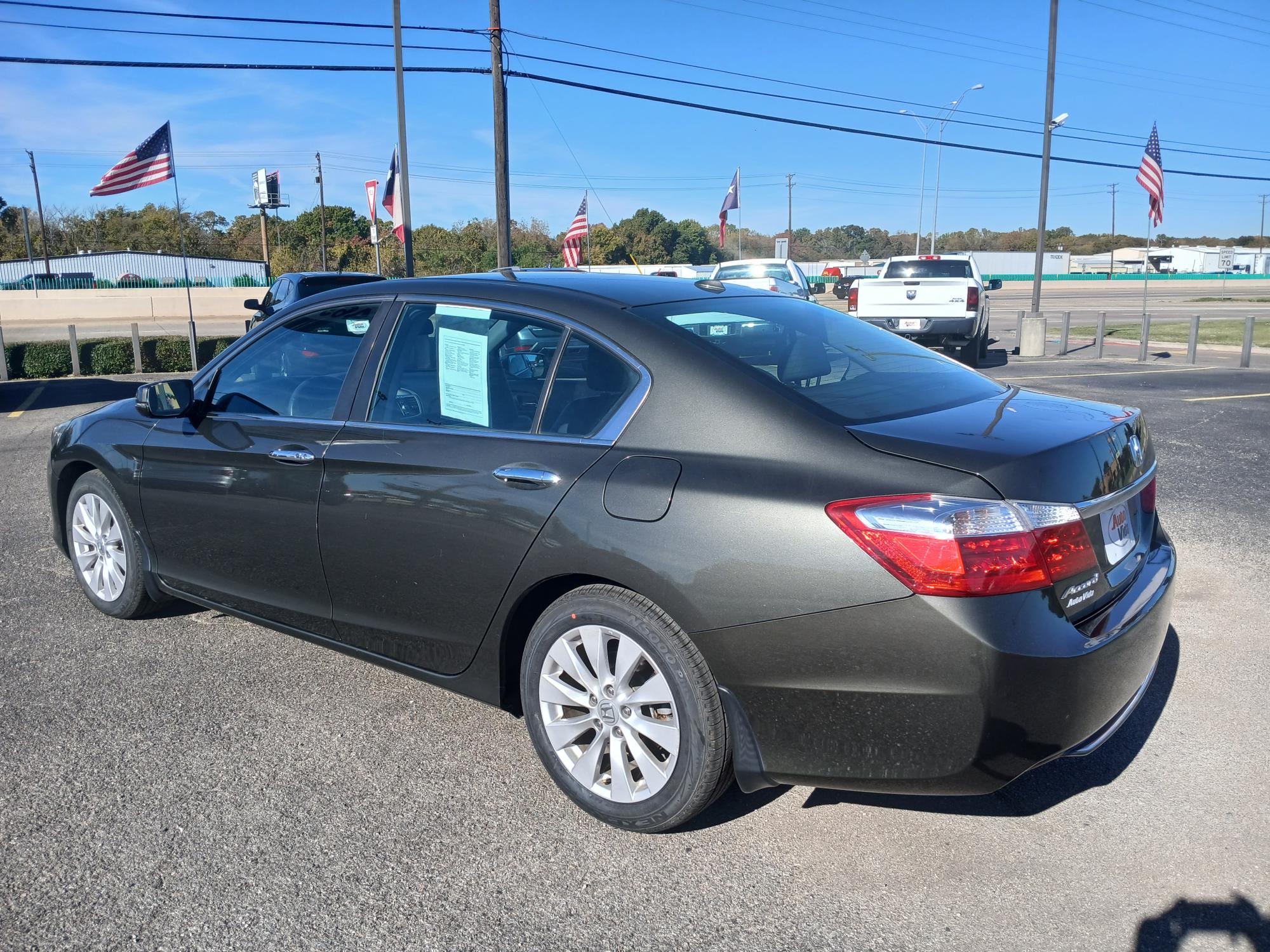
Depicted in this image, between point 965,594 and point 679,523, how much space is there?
2.52ft

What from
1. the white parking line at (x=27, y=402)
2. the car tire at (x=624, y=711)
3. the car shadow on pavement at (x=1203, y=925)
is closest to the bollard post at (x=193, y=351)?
the white parking line at (x=27, y=402)

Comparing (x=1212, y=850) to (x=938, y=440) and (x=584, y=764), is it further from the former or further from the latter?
(x=584, y=764)

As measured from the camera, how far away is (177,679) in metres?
4.15

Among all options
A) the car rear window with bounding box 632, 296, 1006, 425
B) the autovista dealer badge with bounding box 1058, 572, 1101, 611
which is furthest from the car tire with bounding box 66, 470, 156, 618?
the autovista dealer badge with bounding box 1058, 572, 1101, 611

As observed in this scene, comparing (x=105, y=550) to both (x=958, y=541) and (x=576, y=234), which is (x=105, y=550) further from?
(x=576, y=234)

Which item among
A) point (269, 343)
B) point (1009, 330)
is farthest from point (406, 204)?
point (269, 343)

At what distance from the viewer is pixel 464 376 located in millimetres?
3498

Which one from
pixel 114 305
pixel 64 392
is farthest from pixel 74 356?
pixel 114 305

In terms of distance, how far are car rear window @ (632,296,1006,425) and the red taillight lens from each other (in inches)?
22.7

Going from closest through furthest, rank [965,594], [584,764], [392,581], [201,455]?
[965,594], [584,764], [392,581], [201,455]

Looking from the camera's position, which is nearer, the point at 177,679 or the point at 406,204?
the point at 177,679

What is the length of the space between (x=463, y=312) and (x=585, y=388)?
2.28ft

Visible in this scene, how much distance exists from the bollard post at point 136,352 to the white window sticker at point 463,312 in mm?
16359

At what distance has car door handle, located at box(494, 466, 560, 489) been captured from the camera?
119 inches
